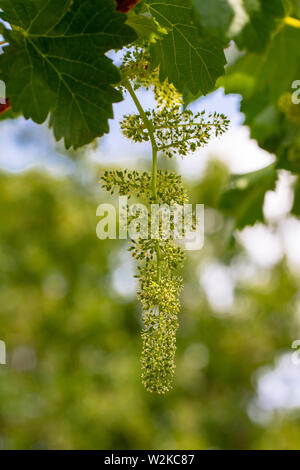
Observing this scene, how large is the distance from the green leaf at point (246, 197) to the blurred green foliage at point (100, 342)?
975 cm

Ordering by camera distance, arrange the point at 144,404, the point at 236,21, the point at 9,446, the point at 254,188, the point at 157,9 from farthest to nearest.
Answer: the point at 144,404, the point at 9,446, the point at 254,188, the point at 157,9, the point at 236,21

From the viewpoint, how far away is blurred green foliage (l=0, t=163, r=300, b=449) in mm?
11242

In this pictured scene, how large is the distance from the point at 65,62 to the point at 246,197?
39.4 inches

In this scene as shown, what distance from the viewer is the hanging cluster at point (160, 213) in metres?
0.81

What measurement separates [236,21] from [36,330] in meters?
12.7

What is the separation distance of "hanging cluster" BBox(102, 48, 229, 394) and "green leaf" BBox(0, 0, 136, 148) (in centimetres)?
8

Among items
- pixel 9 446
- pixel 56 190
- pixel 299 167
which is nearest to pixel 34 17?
pixel 299 167

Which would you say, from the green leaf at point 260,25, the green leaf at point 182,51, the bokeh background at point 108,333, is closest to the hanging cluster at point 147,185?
the green leaf at point 182,51

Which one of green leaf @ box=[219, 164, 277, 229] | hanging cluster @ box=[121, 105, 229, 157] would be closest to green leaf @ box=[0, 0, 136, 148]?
hanging cluster @ box=[121, 105, 229, 157]

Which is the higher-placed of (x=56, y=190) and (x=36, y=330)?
(x=56, y=190)

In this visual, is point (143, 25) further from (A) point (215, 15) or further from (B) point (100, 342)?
(B) point (100, 342)

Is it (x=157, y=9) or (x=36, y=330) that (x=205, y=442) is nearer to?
(x=36, y=330)

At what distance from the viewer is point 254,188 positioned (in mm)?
1619

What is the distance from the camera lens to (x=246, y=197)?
167cm
